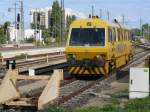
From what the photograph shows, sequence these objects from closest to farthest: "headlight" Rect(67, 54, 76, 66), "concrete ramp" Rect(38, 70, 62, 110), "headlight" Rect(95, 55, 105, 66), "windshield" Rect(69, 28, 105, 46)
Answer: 1. "concrete ramp" Rect(38, 70, 62, 110)
2. "headlight" Rect(95, 55, 105, 66)
3. "headlight" Rect(67, 54, 76, 66)
4. "windshield" Rect(69, 28, 105, 46)

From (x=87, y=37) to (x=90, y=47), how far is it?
25.7 inches

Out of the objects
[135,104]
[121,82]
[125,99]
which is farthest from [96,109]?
[121,82]

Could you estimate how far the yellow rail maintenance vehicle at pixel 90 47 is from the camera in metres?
22.5

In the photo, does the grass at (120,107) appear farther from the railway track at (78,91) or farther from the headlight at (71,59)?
the headlight at (71,59)

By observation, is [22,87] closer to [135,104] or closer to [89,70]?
[89,70]

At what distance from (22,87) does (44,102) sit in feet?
20.3

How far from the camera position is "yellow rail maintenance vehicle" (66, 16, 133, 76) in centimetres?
2252

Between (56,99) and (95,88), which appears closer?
(56,99)

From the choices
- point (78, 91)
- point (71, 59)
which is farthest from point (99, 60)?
point (78, 91)

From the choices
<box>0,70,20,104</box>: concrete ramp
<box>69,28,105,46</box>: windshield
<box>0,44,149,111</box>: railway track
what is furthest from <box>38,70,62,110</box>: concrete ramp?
<box>69,28,105,46</box>: windshield

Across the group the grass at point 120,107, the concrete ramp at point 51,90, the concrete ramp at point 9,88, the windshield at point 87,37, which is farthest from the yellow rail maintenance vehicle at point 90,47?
the concrete ramp at point 9,88

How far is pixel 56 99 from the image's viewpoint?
49.0 ft

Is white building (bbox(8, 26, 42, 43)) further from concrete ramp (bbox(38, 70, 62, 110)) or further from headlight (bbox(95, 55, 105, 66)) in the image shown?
concrete ramp (bbox(38, 70, 62, 110))

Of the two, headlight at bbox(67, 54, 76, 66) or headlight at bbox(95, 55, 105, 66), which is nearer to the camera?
headlight at bbox(95, 55, 105, 66)
